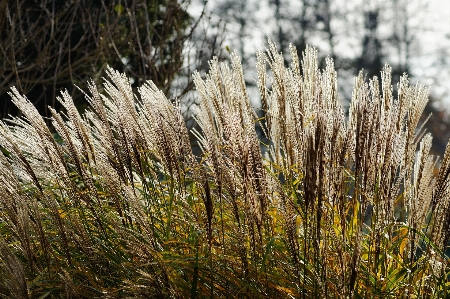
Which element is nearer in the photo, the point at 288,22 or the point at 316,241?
the point at 316,241

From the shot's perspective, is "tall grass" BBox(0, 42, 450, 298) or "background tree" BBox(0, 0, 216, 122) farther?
"background tree" BBox(0, 0, 216, 122)

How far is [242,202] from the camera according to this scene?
251 cm

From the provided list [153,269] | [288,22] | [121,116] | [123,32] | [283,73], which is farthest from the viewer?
[288,22]

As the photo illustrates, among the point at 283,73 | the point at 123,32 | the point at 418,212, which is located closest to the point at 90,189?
the point at 283,73

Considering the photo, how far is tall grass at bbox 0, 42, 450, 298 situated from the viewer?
2.17m

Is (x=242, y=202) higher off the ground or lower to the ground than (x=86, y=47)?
lower

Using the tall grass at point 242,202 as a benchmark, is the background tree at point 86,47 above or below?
above

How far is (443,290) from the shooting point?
2504 mm

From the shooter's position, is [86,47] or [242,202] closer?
[242,202]

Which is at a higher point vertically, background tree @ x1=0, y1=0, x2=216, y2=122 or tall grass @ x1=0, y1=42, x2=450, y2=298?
background tree @ x1=0, y1=0, x2=216, y2=122

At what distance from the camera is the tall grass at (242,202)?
7.13 ft

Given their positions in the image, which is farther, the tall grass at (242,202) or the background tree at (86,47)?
the background tree at (86,47)

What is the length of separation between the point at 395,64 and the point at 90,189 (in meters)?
19.5

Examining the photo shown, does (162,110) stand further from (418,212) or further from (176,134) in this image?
(418,212)
